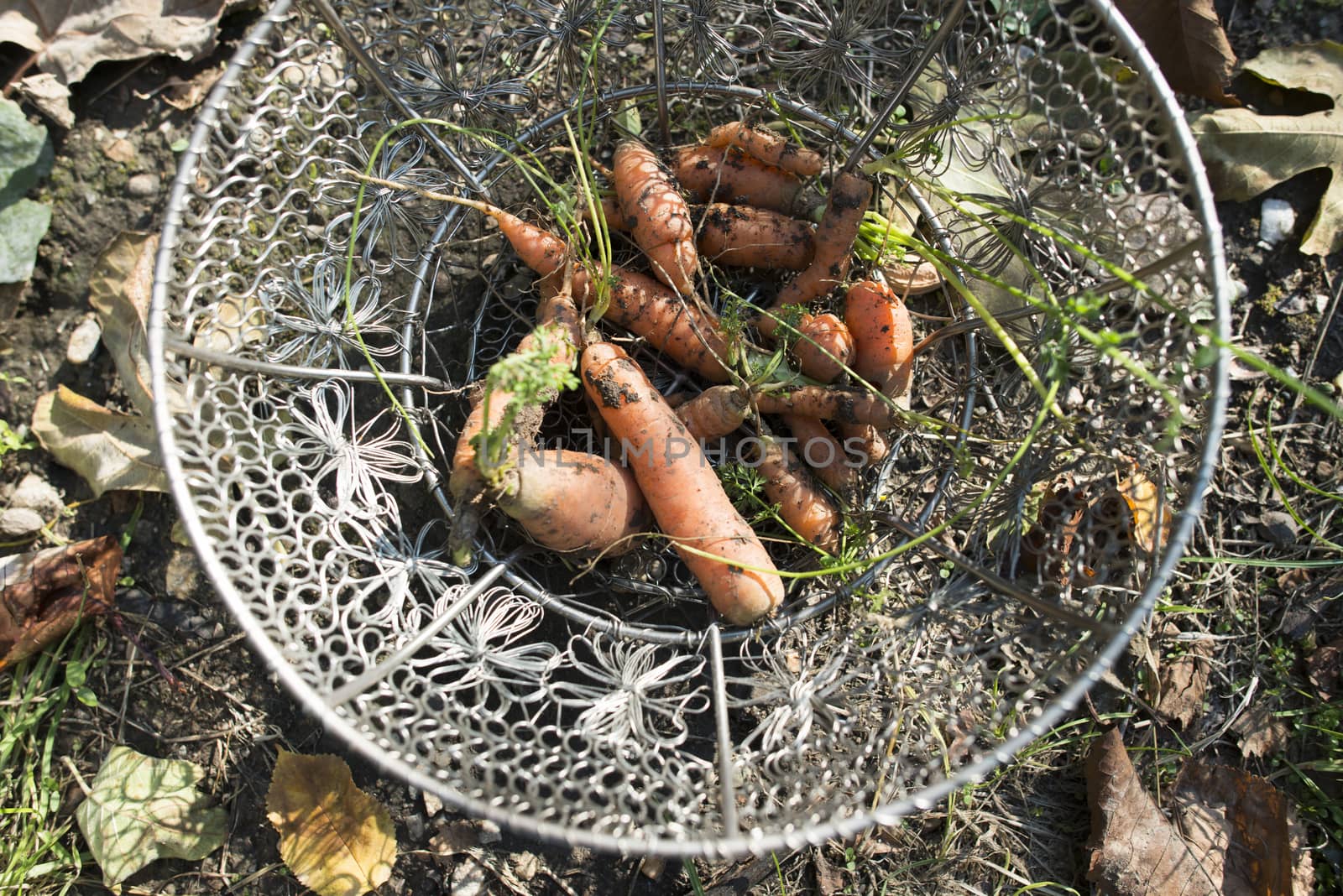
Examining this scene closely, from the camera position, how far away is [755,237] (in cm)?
204

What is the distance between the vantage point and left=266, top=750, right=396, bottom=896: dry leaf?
189 cm

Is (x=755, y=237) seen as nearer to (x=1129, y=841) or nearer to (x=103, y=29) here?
(x=1129, y=841)

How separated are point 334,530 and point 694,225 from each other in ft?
3.48

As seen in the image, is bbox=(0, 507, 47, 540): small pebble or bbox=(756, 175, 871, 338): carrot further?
bbox=(0, 507, 47, 540): small pebble

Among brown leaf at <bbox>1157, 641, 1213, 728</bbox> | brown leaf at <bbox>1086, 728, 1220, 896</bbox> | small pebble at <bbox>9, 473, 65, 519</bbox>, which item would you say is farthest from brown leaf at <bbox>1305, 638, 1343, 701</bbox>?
small pebble at <bbox>9, 473, 65, 519</bbox>

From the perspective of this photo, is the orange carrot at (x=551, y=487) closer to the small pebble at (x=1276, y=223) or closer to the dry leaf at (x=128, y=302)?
the dry leaf at (x=128, y=302)

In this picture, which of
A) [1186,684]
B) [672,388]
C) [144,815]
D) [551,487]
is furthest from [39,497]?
[1186,684]

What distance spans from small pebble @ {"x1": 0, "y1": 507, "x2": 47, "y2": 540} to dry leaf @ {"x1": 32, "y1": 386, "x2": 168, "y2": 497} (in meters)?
0.14

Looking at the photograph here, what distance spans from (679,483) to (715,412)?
0.17 m

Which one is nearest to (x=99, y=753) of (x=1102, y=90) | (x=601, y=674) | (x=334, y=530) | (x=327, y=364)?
(x=334, y=530)

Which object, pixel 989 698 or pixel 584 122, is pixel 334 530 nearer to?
pixel 584 122

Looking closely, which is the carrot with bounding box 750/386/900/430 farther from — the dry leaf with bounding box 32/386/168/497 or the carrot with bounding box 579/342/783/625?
the dry leaf with bounding box 32/386/168/497

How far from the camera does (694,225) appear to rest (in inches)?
82.1

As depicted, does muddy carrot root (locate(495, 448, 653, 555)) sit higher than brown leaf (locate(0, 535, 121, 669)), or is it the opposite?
muddy carrot root (locate(495, 448, 653, 555))
